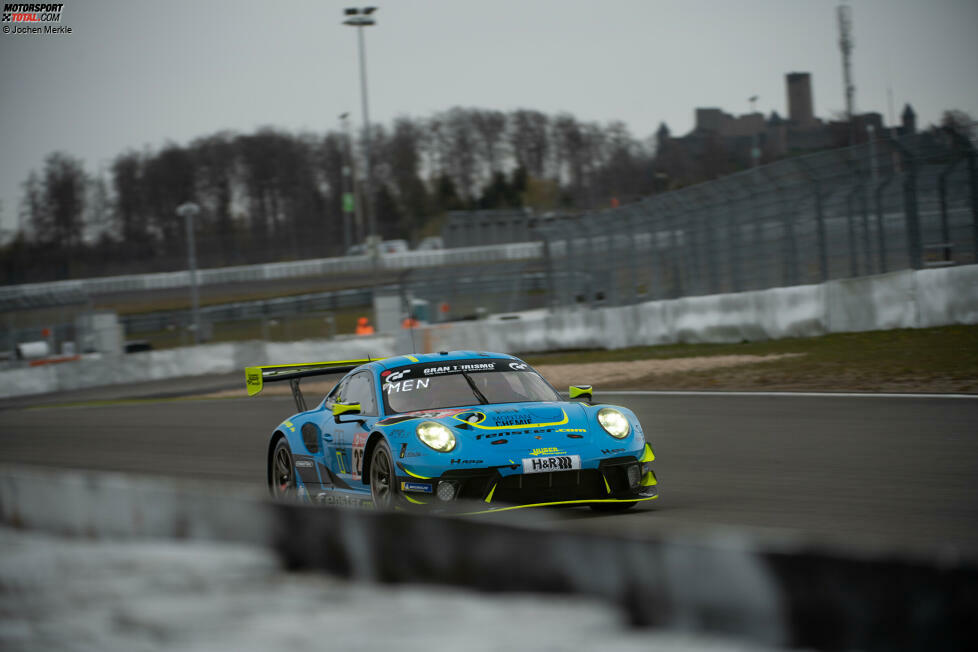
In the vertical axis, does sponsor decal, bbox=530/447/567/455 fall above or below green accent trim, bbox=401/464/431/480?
above

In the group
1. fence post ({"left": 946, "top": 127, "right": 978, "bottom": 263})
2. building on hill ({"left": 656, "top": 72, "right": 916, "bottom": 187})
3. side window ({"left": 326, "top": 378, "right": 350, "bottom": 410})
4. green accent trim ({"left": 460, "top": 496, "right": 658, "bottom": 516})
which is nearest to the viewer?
green accent trim ({"left": 460, "top": 496, "right": 658, "bottom": 516})

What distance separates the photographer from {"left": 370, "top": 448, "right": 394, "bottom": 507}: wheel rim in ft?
22.8

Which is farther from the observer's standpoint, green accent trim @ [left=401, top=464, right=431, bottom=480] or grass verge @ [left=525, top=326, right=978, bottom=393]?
grass verge @ [left=525, top=326, right=978, bottom=393]

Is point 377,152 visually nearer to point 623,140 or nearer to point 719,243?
point 623,140

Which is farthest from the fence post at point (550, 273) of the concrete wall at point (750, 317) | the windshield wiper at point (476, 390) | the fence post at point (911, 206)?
the windshield wiper at point (476, 390)

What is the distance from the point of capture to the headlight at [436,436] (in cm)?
675

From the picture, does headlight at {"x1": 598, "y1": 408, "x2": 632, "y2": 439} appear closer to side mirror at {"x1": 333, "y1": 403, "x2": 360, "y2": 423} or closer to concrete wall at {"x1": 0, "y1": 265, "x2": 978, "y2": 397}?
side mirror at {"x1": 333, "y1": 403, "x2": 360, "y2": 423}

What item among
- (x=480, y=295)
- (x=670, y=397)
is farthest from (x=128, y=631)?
(x=480, y=295)

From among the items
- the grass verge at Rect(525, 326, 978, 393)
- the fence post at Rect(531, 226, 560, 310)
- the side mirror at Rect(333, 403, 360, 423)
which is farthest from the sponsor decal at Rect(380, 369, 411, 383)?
the fence post at Rect(531, 226, 560, 310)

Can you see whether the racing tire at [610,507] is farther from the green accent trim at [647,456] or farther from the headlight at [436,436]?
the headlight at [436,436]

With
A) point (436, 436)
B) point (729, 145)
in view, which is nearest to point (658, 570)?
point (436, 436)

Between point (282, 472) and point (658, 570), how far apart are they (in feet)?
20.7

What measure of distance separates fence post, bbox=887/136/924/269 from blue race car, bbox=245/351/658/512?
10.7 m

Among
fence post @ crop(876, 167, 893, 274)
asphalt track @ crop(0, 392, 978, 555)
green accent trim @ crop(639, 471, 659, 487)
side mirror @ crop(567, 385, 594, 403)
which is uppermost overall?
fence post @ crop(876, 167, 893, 274)
